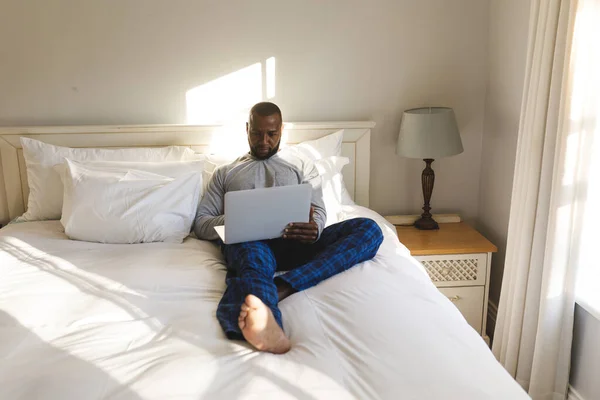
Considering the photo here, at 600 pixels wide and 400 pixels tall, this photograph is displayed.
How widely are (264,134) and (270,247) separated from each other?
481 mm

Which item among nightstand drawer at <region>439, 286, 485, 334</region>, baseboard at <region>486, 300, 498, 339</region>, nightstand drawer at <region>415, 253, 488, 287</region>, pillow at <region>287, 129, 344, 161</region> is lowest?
baseboard at <region>486, 300, 498, 339</region>

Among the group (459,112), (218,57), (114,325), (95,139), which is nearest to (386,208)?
(459,112)

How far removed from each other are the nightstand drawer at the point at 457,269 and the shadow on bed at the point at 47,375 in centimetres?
170

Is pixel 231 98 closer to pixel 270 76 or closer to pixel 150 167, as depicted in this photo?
pixel 270 76

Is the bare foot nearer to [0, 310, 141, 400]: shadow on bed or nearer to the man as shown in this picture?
the man

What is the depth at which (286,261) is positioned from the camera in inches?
84.2

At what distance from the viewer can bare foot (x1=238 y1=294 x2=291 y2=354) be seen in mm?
1449

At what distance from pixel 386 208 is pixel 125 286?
5.38 feet

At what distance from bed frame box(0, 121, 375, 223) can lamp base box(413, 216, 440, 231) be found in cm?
46

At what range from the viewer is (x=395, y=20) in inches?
113

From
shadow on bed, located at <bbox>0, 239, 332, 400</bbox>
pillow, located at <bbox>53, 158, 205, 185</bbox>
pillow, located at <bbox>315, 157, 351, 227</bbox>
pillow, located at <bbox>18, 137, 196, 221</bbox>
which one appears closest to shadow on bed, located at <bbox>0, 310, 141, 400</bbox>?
shadow on bed, located at <bbox>0, 239, 332, 400</bbox>

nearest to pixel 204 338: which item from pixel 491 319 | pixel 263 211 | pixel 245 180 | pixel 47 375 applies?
pixel 47 375

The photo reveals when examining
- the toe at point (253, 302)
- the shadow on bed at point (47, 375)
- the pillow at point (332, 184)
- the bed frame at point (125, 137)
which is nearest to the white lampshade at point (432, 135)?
the bed frame at point (125, 137)

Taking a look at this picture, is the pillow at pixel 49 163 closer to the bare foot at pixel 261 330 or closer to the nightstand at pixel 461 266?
the nightstand at pixel 461 266
